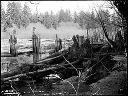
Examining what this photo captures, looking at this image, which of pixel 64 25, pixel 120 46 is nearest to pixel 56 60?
pixel 120 46

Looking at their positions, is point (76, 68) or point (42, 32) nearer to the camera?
point (76, 68)

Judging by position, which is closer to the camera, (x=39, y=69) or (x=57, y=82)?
(x=39, y=69)

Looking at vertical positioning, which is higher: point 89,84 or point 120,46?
point 120,46

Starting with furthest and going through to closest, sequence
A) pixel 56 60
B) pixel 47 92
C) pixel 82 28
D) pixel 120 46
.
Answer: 1. pixel 82 28
2. pixel 56 60
3. pixel 120 46
4. pixel 47 92

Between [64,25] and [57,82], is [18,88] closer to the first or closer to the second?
[57,82]

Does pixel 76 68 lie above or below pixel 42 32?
below

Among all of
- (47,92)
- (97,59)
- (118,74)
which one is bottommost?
(47,92)

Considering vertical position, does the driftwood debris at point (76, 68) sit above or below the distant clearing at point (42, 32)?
below

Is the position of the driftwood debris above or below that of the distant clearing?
below

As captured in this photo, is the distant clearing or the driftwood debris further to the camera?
the distant clearing

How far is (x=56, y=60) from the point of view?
10633 mm

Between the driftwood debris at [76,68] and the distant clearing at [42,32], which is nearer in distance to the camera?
the driftwood debris at [76,68]

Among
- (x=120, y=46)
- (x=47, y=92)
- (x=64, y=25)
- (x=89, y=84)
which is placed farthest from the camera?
(x=64, y=25)

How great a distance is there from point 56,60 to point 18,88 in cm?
249
